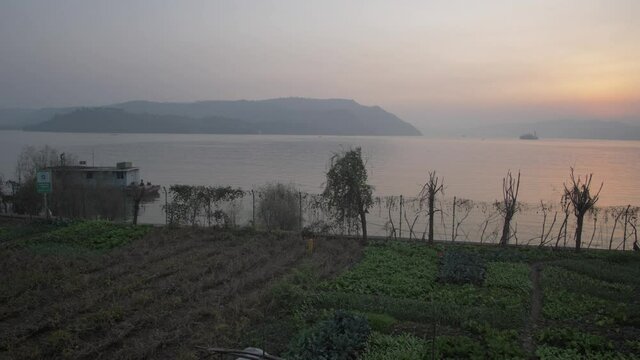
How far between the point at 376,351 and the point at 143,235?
13.5 m

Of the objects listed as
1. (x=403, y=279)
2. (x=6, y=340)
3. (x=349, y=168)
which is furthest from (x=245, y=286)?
(x=349, y=168)

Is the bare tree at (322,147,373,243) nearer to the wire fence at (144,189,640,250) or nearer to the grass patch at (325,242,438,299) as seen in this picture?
the wire fence at (144,189,640,250)

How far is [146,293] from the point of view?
11.7 meters

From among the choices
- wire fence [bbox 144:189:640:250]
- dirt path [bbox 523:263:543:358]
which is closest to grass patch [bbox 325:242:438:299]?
dirt path [bbox 523:263:543:358]

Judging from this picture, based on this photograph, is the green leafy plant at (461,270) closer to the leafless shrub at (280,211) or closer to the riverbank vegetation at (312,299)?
the riverbank vegetation at (312,299)

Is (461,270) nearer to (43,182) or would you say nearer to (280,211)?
(280,211)

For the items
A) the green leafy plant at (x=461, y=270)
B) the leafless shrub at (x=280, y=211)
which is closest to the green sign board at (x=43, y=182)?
the leafless shrub at (x=280, y=211)

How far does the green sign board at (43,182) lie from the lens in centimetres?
2061

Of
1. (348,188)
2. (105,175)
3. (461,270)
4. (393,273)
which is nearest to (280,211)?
(348,188)

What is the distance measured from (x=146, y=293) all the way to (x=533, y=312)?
9.54 meters

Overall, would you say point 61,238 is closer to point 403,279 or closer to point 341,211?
point 341,211

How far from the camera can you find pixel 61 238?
18188mm

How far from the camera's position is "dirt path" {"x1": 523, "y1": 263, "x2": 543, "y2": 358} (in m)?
8.96

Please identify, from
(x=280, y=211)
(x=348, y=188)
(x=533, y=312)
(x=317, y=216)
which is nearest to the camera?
(x=533, y=312)
